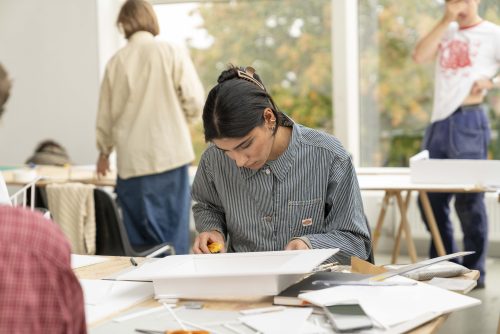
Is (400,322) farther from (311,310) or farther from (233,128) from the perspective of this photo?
(233,128)

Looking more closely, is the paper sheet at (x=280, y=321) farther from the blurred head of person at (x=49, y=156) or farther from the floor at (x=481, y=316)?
the blurred head of person at (x=49, y=156)

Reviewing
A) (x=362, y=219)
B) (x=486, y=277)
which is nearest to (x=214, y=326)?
(x=362, y=219)

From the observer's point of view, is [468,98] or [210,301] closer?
[210,301]

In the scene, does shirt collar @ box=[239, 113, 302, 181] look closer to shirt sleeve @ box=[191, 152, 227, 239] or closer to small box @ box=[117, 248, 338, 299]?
shirt sleeve @ box=[191, 152, 227, 239]

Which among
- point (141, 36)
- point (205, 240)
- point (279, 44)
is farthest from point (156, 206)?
point (205, 240)

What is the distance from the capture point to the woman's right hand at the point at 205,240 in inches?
91.9

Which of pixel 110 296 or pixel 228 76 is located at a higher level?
pixel 228 76

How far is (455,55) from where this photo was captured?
4.71m

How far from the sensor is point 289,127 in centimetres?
244

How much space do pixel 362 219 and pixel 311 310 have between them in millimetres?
707

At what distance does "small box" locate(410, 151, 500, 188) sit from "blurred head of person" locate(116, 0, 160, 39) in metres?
1.58

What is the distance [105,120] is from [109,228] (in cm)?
102

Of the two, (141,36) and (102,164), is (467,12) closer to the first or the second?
(141,36)

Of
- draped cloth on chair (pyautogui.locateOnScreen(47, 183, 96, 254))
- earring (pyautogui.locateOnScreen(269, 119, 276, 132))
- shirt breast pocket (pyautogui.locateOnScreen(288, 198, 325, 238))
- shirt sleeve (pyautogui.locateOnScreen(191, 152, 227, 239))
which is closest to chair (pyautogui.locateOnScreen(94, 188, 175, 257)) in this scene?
draped cloth on chair (pyautogui.locateOnScreen(47, 183, 96, 254))
